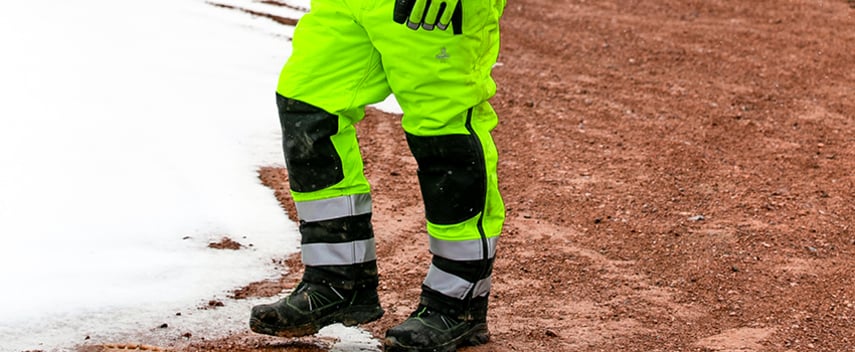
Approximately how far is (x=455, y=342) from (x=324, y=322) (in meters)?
0.40

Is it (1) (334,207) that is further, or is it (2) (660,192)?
(2) (660,192)

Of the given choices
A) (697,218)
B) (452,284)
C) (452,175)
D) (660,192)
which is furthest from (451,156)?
(660,192)

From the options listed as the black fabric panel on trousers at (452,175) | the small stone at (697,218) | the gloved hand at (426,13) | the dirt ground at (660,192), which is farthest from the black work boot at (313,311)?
the small stone at (697,218)

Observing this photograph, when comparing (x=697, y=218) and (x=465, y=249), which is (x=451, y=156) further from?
(x=697, y=218)

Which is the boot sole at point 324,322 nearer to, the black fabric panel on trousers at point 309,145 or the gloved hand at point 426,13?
the black fabric panel on trousers at point 309,145

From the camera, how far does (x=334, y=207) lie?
3654 millimetres

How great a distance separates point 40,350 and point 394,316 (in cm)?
115

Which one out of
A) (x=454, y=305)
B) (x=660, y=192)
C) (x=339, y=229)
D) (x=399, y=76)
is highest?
(x=399, y=76)

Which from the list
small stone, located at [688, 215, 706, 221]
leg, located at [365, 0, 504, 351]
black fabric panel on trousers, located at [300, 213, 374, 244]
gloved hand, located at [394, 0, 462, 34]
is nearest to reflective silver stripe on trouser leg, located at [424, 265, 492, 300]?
leg, located at [365, 0, 504, 351]

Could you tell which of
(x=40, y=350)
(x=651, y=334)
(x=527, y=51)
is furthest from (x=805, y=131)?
(x=40, y=350)

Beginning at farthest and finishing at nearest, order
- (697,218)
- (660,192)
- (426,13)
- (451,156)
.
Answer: (660,192) → (697,218) → (451,156) → (426,13)

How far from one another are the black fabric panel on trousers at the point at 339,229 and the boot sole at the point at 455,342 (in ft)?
1.06

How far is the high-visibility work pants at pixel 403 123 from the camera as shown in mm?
3480

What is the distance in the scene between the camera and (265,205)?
5449 millimetres
